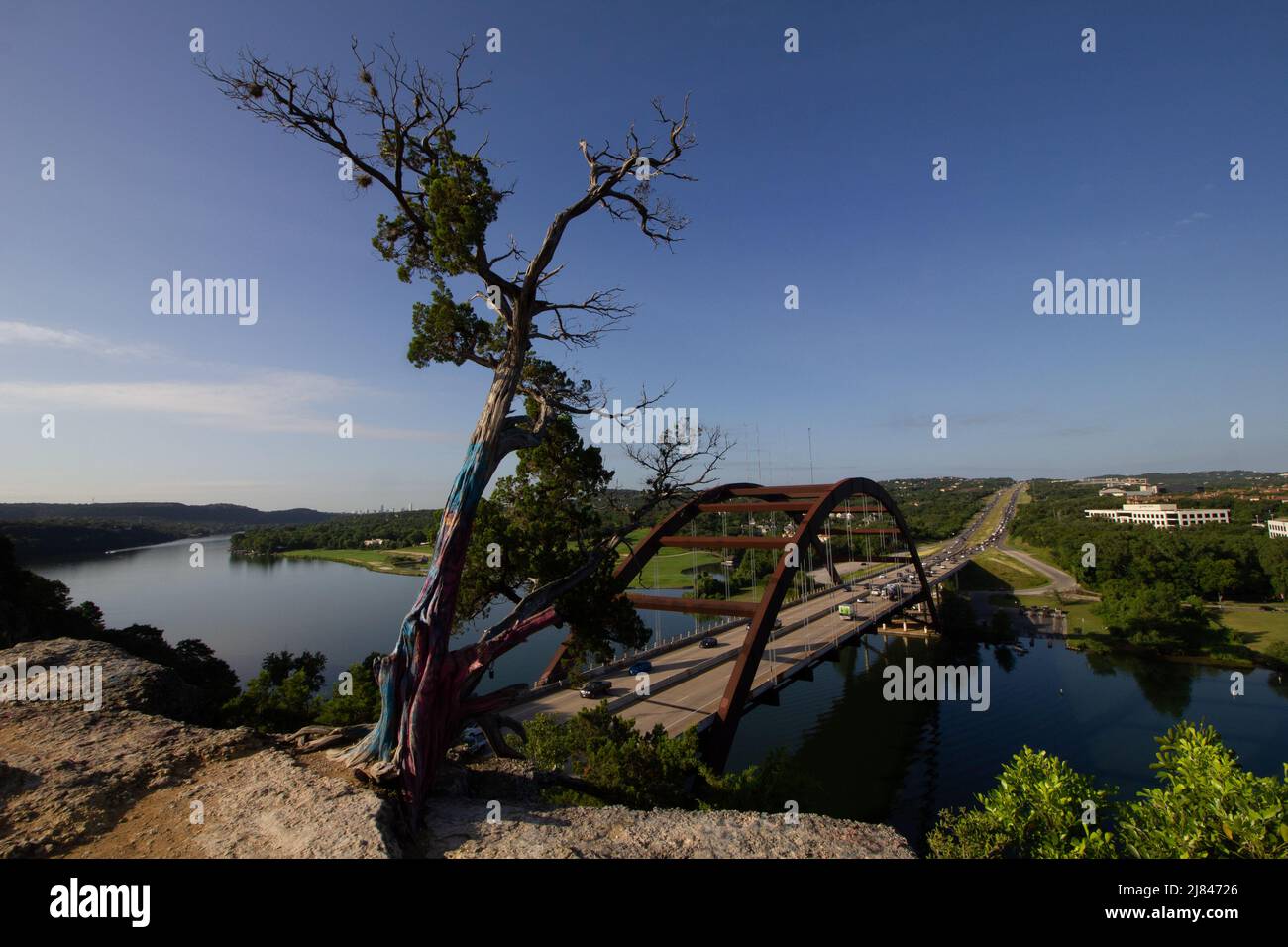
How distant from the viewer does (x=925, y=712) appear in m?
31.2

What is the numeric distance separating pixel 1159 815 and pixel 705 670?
58.0 ft

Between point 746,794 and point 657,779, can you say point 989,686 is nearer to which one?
point 746,794

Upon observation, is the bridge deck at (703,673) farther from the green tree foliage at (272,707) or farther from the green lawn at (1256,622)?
the green lawn at (1256,622)

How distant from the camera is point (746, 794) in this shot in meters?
11.9

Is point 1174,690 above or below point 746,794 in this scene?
below

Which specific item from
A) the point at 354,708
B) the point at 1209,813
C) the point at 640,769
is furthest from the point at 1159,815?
the point at 354,708

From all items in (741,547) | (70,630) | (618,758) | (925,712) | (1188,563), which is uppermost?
(741,547)

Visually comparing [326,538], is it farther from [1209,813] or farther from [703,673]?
[1209,813]

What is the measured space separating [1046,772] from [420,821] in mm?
8979

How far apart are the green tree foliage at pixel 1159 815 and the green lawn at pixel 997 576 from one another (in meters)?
55.6

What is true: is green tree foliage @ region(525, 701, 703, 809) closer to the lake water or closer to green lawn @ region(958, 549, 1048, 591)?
the lake water

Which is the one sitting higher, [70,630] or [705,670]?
[70,630]

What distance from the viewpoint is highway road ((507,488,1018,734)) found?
19016 mm
